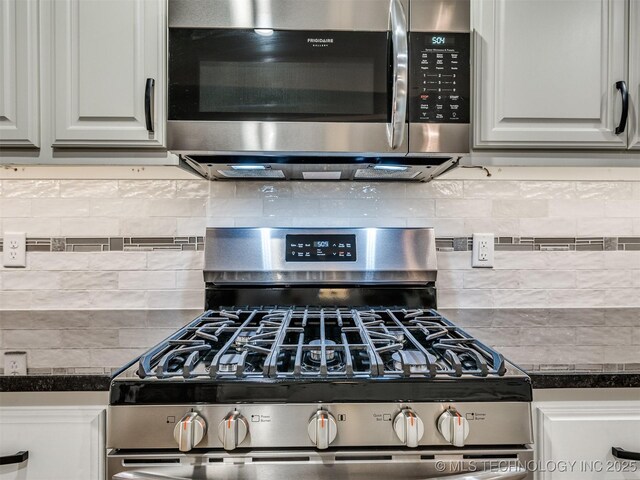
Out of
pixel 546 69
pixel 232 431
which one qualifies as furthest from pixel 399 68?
pixel 232 431

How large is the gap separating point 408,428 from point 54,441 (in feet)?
2.34

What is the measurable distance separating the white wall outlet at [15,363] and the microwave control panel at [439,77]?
108cm

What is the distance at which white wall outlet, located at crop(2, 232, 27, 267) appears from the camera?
1.54 m

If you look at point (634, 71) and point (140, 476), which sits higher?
point (634, 71)

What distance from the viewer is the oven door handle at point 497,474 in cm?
85

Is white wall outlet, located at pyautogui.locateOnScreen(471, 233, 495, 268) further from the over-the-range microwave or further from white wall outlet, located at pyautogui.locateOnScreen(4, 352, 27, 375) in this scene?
white wall outlet, located at pyautogui.locateOnScreen(4, 352, 27, 375)

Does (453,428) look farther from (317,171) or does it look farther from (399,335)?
(317,171)

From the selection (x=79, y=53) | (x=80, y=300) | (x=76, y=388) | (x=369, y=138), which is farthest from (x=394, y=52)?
(x=80, y=300)

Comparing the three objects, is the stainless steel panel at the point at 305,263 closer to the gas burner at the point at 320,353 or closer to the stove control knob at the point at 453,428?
the gas burner at the point at 320,353

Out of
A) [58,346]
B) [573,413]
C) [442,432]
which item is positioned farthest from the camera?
[58,346]

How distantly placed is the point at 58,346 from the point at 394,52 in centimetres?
113

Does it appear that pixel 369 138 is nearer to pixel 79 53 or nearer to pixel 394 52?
pixel 394 52

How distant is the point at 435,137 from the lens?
1186mm

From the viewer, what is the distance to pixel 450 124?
118 cm
